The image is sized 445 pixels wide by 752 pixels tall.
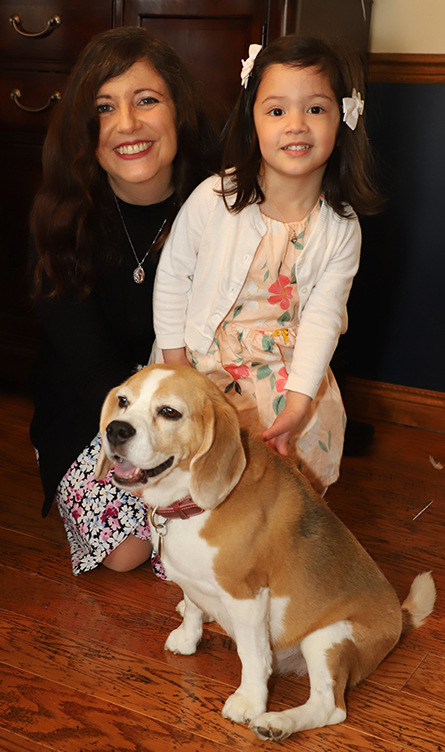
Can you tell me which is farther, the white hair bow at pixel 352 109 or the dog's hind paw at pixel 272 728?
the white hair bow at pixel 352 109

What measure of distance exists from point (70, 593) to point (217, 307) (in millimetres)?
702

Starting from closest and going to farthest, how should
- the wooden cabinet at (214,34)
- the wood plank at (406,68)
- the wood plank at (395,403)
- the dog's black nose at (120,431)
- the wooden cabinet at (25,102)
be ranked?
the dog's black nose at (120,431) → the wooden cabinet at (214,34) → the wooden cabinet at (25,102) → the wood plank at (406,68) → the wood plank at (395,403)

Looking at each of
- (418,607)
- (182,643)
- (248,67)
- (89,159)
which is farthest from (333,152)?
(182,643)

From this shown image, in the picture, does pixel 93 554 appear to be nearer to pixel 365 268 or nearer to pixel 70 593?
pixel 70 593

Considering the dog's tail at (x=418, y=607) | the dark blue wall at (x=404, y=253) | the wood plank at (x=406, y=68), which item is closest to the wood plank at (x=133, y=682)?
the dog's tail at (x=418, y=607)

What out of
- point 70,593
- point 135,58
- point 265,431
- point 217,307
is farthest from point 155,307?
point 70,593

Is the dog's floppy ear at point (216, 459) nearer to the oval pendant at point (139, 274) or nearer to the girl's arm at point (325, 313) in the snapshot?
the girl's arm at point (325, 313)

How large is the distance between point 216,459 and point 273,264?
0.59m

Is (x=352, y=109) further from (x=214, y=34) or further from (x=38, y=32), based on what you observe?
(x=38, y=32)

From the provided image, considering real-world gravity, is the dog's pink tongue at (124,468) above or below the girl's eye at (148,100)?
below

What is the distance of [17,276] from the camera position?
2.65 m

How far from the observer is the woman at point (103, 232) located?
1690 millimetres

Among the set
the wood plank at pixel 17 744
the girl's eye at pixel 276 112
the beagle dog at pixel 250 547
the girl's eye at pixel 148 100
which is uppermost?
the girl's eye at pixel 276 112

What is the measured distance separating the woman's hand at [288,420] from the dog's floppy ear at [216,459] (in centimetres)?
30
